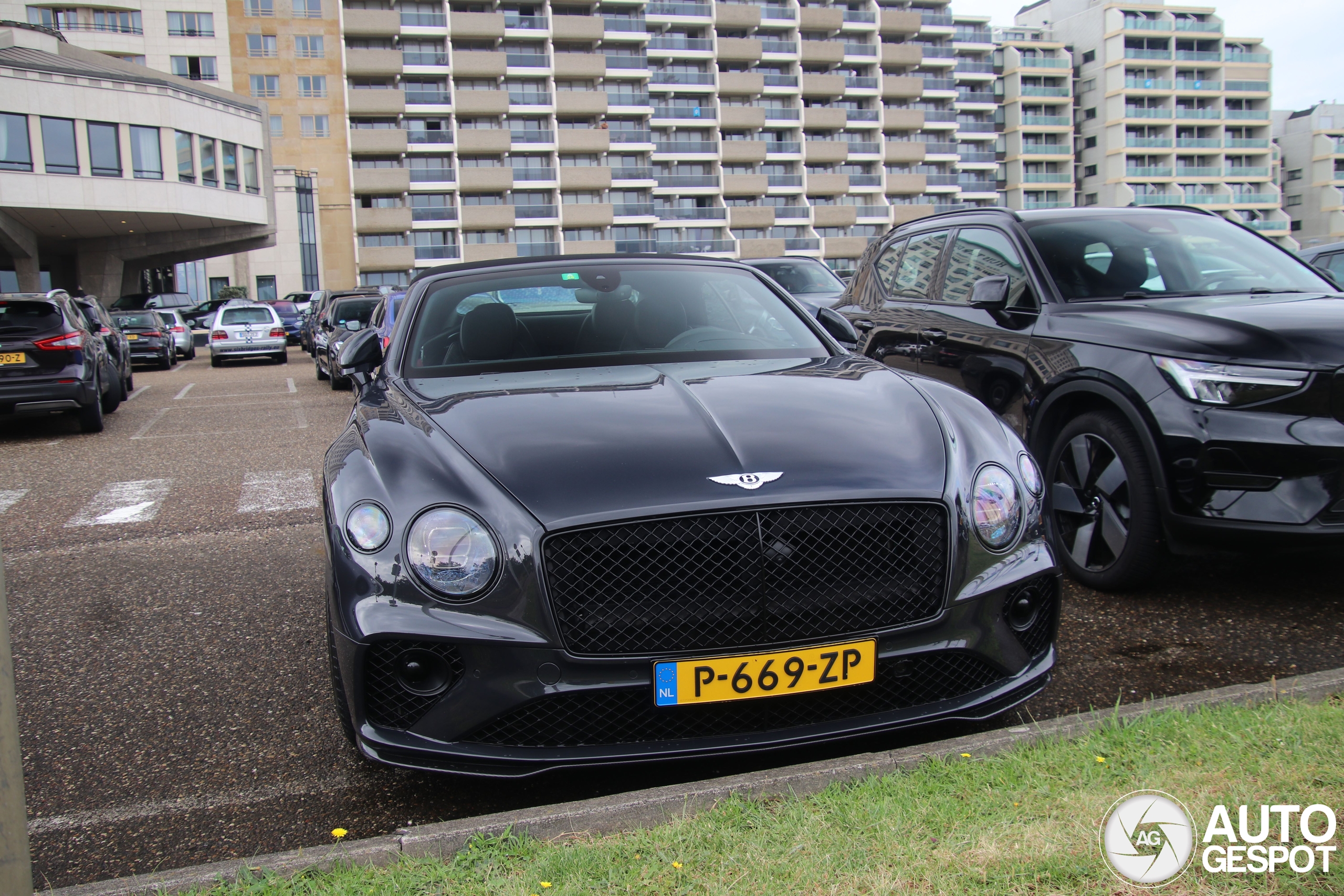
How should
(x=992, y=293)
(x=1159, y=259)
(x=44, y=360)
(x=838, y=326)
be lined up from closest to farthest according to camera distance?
(x=838, y=326)
(x=992, y=293)
(x=1159, y=259)
(x=44, y=360)

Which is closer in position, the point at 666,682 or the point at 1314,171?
the point at 666,682

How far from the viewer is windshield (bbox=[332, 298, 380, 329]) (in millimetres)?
18656

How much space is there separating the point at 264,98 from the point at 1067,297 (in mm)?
75590

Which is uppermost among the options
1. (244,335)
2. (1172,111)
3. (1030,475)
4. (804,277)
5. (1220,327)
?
(1172,111)

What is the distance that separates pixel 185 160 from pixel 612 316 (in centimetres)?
4678

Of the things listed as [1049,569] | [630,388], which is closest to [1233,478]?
[1049,569]

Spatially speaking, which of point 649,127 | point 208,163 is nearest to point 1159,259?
point 208,163

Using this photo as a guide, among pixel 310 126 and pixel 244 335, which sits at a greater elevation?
pixel 310 126

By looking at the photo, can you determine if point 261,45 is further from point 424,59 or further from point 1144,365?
point 1144,365

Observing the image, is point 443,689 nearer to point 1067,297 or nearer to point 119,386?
point 1067,297

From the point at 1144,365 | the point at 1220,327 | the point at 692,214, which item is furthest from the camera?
the point at 692,214

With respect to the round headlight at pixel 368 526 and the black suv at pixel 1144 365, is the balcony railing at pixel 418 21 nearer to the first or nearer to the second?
the black suv at pixel 1144 365

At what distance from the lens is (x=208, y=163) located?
4594cm

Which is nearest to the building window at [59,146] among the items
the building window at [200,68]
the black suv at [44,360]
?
the building window at [200,68]
